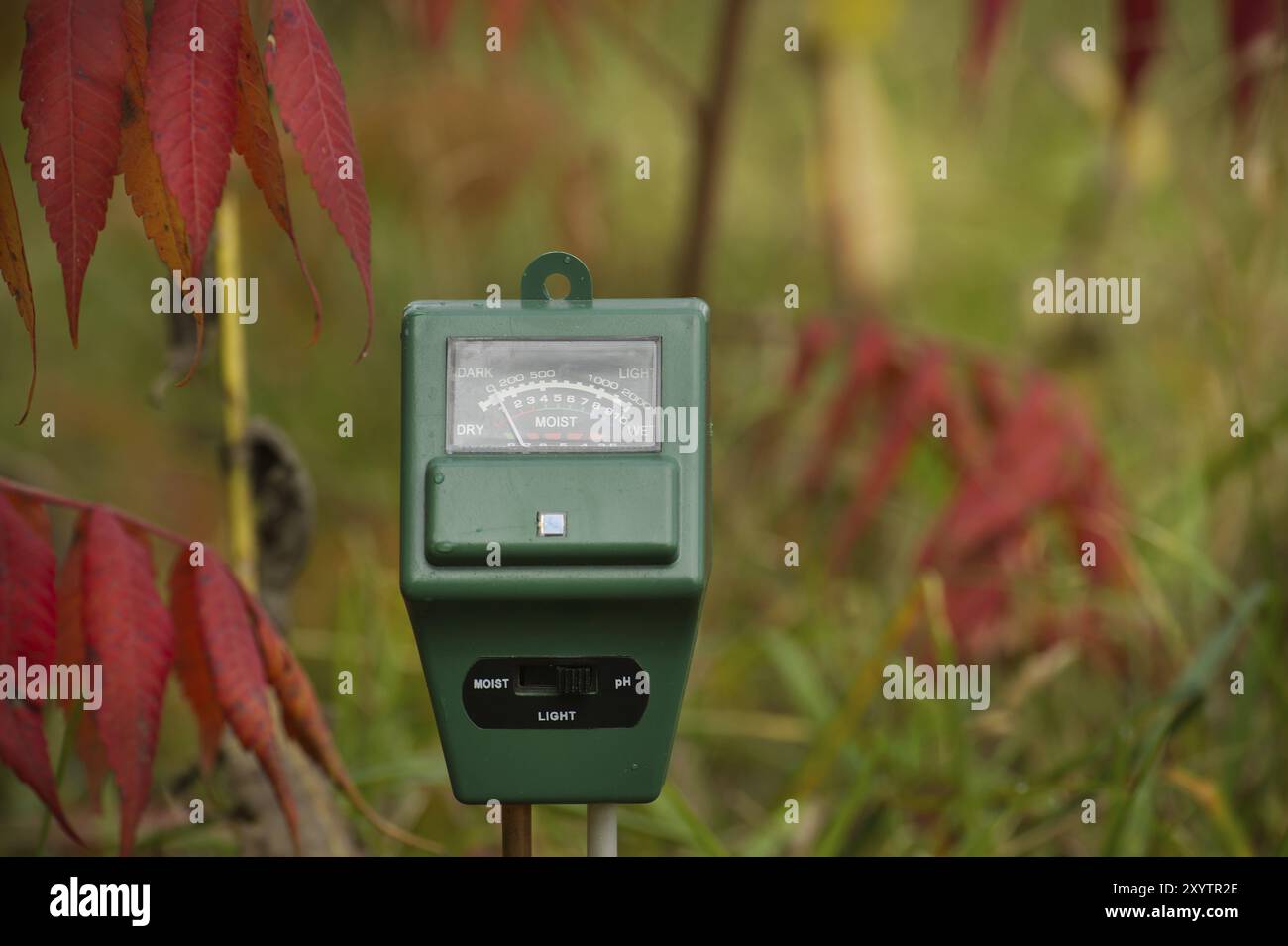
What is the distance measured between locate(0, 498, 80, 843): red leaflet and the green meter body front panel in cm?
21

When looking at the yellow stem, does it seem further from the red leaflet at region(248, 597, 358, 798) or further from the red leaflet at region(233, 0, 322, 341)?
the red leaflet at region(233, 0, 322, 341)

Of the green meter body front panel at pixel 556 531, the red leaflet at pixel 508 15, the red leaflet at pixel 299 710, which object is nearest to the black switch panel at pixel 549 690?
the green meter body front panel at pixel 556 531

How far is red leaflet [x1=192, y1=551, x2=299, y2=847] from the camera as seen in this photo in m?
0.78

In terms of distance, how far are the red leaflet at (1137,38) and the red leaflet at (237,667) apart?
31.9 inches

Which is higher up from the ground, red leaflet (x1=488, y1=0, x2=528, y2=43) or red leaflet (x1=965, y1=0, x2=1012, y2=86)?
red leaflet (x1=488, y1=0, x2=528, y2=43)

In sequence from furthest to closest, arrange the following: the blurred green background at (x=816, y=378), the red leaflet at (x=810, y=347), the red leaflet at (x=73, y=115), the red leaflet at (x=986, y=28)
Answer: the red leaflet at (x=810, y=347) → the blurred green background at (x=816, y=378) → the red leaflet at (x=986, y=28) → the red leaflet at (x=73, y=115)

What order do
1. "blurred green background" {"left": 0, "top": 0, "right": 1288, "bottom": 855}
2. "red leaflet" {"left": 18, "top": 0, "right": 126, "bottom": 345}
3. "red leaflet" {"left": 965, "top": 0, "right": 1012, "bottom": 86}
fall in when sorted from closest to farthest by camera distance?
"red leaflet" {"left": 18, "top": 0, "right": 126, "bottom": 345} → "red leaflet" {"left": 965, "top": 0, "right": 1012, "bottom": 86} → "blurred green background" {"left": 0, "top": 0, "right": 1288, "bottom": 855}

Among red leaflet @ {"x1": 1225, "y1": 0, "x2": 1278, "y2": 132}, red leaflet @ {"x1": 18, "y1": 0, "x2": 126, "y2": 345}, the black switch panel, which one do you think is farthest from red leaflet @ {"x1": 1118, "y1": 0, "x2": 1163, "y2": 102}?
red leaflet @ {"x1": 18, "y1": 0, "x2": 126, "y2": 345}

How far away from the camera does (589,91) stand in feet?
12.0

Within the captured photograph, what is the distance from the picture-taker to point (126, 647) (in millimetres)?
784

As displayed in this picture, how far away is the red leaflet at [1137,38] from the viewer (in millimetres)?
1125

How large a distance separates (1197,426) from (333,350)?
1638 millimetres

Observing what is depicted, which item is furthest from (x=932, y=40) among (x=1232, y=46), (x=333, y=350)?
(x=1232, y=46)

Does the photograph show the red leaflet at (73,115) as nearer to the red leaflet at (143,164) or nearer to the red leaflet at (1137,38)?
the red leaflet at (143,164)
